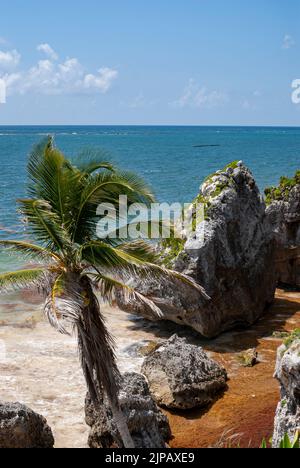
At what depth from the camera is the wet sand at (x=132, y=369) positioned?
14242mm

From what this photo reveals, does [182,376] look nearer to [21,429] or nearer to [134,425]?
[134,425]

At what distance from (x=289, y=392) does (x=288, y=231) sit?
51.9 feet

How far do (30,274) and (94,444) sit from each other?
4.76m

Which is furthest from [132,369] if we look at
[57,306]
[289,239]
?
[289,239]

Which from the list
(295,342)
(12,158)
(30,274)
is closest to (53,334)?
(30,274)

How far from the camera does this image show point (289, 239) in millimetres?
26250

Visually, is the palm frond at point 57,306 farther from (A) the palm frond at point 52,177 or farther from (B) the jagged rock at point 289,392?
(B) the jagged rock at point 289,392

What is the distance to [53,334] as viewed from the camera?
2050cm

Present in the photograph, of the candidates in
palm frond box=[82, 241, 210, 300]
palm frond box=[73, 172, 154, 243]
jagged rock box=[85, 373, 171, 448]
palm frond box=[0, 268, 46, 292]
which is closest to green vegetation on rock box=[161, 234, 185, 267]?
jagged rock box=[85, 373, 171, 448]

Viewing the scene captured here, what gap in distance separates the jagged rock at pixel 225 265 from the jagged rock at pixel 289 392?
8128mm

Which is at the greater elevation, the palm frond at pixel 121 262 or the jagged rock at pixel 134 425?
the palm frond at pixel 121 262

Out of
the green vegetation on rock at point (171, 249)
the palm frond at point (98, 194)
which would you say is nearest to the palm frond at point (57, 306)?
the palm frond at point (98, 194)

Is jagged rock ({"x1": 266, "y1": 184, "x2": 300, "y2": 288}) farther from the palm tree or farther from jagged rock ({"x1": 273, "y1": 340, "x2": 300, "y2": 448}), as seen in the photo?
the palm tree
